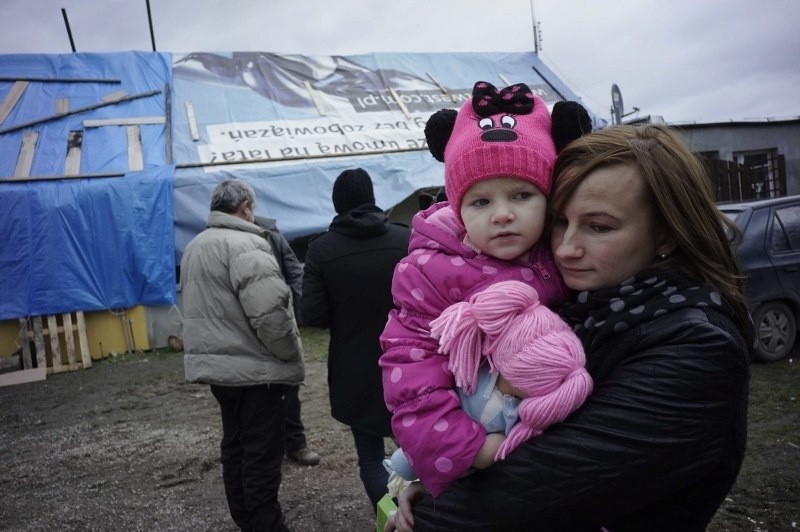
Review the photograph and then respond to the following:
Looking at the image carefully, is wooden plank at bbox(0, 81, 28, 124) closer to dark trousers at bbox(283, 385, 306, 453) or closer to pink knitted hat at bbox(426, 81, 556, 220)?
dark trousers at bbox(283, 385, 306, 453)

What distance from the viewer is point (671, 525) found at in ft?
3.88

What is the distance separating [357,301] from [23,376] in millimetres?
6902

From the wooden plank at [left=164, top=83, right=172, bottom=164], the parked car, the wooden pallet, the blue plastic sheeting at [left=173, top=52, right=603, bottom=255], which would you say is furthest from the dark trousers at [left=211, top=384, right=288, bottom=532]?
the wooden plank at [left=164, top=83, right=172, bottom=164]

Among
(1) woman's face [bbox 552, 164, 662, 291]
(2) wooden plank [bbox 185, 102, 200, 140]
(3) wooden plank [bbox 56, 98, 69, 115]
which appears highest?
(3) wooden plank [bbox 56, 98, 69, 115]

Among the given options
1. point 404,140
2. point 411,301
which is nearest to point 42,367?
point 404,140

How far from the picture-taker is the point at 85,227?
27.7 feet

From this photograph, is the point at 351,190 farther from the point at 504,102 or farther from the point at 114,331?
the point at 114,331

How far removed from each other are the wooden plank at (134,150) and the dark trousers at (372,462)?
738 centimetres

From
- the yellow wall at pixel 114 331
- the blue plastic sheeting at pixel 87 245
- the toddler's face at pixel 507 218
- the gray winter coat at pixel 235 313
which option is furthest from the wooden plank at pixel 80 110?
the toddler's face at pixel 507 218

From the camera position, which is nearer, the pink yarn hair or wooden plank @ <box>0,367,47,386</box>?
the pink yarn hair

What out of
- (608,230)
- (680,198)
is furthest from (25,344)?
(680,198)

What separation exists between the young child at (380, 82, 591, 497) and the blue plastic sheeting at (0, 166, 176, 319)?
8.17 m

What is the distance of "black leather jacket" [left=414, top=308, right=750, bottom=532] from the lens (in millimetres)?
1050

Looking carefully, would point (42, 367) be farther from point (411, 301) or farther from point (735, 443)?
point (735, 443)
